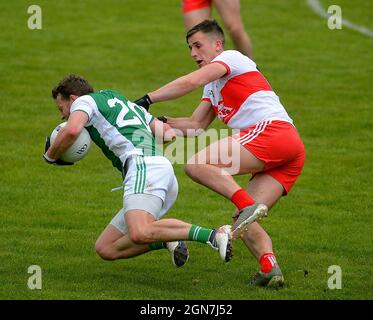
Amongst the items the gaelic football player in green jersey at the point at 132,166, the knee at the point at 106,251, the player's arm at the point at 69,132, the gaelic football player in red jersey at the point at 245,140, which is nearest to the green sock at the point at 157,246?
the gaelic football player in green jersey at the point at 132,166

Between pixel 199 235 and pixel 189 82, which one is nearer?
pixel 199 235

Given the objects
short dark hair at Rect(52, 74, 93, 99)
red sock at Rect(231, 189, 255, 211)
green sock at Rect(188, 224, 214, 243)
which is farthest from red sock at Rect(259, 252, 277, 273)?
short dark hair at Rect(52, 74, 93, 99)

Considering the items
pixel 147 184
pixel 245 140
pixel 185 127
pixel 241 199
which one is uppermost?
pixel 185 127

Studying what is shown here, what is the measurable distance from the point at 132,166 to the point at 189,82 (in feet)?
2.74

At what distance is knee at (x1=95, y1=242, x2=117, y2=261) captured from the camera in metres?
8.90

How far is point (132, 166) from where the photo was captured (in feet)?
28.1

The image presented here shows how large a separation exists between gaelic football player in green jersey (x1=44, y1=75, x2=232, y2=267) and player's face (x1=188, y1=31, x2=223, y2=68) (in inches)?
26.5

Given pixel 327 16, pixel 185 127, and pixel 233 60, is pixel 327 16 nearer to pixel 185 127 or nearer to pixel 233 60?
pixel 185 127

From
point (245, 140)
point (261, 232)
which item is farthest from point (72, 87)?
point (261, 232)

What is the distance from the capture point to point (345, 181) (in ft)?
40.6

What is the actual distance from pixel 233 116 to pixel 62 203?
3148 millimetres

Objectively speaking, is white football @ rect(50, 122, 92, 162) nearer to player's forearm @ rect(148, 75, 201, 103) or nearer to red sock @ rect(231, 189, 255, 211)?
player's forearm @ rect(148, 75, 201, 103)

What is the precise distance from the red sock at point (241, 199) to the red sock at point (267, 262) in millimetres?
580

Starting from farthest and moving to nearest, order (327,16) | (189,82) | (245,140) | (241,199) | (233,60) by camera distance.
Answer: (327,16), (233,60), (245,140), (189,82), (241,199)
